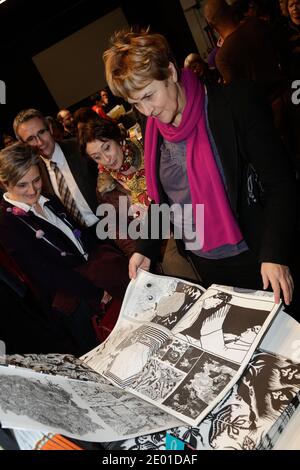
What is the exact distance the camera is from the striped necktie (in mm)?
2242

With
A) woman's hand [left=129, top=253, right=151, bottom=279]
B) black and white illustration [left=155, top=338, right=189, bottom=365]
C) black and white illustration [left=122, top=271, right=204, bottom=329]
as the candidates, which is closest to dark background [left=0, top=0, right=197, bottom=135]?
woman's hand [left=129, top=253, right=151, bottom=279]

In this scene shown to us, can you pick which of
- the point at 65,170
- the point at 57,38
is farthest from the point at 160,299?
the point at 57,38

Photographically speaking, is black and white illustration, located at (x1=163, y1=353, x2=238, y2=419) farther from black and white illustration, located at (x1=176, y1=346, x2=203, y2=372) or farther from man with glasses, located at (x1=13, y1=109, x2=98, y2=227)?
man with glasses, located at (x1=13, y1=109, x2=98, y2=227)

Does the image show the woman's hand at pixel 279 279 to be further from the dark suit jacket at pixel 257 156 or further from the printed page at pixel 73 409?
the printed page at pixel 73 409

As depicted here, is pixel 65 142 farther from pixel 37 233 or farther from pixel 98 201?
pixel 37 233

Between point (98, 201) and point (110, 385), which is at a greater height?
point (98, 201)

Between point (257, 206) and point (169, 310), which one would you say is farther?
point (257, 206)

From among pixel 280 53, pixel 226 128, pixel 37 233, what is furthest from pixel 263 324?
pixel 280 53

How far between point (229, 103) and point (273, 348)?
648 millimetres

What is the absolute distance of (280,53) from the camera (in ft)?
8.63

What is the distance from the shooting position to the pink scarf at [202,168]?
43.4 inches

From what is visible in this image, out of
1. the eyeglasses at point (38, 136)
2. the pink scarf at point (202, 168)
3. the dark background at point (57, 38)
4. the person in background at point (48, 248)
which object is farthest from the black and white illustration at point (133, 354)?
the dark background at point (57, 38)

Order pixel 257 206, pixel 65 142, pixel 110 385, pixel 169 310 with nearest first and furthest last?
pixel 110 385, pixel 169 310, pixel 257 206, pixel 65 142

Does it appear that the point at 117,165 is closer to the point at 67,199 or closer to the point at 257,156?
the point at 67,199
